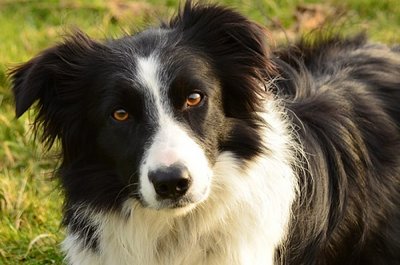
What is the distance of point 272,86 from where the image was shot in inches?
167

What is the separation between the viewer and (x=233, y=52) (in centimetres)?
384

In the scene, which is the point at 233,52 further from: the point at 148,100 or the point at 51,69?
the point at 51,69

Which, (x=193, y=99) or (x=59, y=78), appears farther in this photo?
(x=59, y=78)

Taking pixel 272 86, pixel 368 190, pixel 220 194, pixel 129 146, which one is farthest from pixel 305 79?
pixel 129 146

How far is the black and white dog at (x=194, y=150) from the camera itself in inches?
139

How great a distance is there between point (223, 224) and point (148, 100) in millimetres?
731

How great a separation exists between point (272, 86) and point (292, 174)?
539 mm

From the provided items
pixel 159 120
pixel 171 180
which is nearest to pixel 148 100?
pixel 159 120

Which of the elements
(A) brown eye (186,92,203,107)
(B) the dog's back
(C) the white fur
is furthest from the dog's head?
(B) the dog's back

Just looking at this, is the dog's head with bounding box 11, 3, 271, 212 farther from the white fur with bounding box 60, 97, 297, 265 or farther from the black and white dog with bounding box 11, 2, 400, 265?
the white fur with bounding box 60, 97, 297, 265

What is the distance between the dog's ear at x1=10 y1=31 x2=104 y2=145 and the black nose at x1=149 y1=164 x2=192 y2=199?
2.22 ft

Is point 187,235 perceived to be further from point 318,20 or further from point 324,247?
point 318,20

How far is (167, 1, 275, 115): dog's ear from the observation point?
12.5ft

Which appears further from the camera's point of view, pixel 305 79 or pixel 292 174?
pixel 305 79
